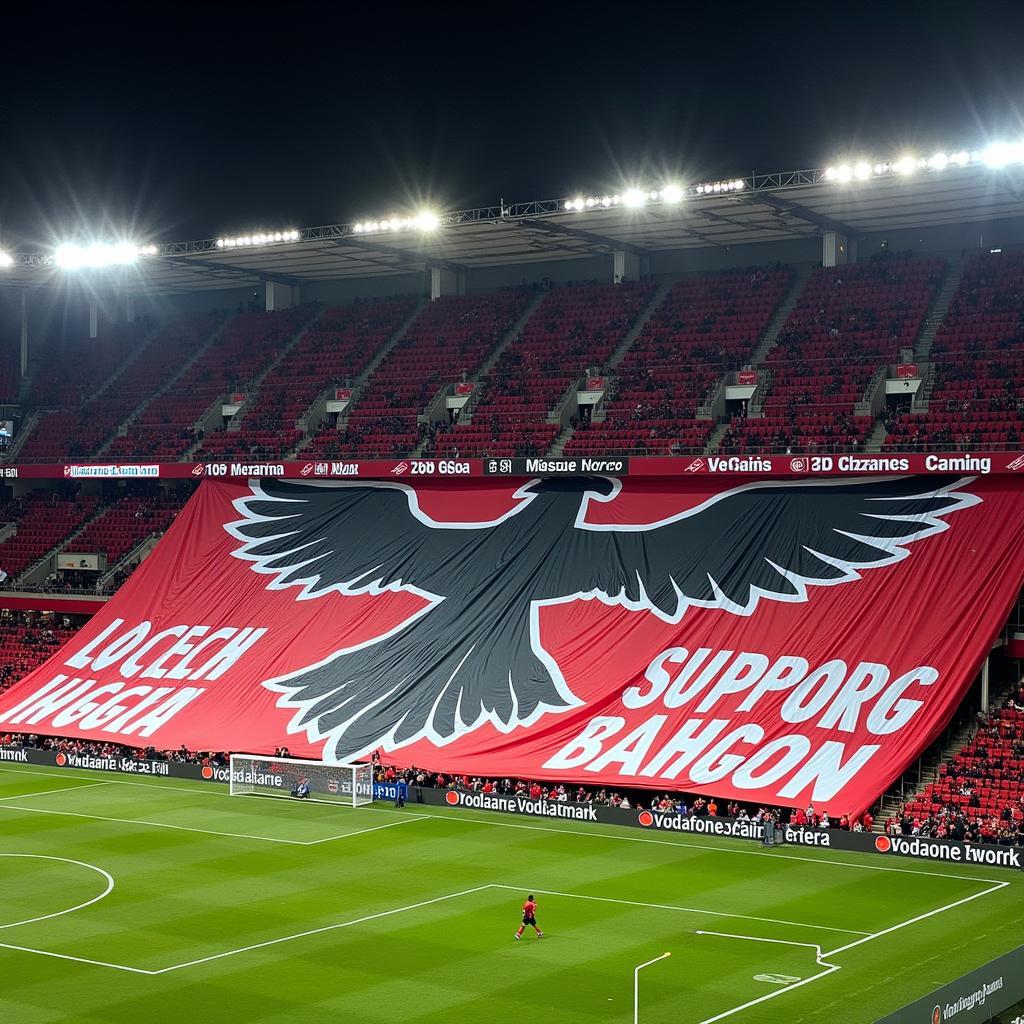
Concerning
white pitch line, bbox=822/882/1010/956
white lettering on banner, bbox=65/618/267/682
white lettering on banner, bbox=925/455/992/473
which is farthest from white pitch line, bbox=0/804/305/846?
white lettering on banner, bbox=925/455/992/473

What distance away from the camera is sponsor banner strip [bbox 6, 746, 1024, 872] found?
35.4 metres

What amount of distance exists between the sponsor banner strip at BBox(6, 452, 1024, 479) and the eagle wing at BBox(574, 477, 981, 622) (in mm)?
967

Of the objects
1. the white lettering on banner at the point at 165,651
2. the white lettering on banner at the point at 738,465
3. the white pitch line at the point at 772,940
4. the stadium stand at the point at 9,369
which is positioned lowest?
the white pitch line at the point at 772,940

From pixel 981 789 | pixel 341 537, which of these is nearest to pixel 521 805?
pixel 981 789

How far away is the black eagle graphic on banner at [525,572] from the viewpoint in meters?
45.6

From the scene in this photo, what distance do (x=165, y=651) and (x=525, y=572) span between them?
13.9 m

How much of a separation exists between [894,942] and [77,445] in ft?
161

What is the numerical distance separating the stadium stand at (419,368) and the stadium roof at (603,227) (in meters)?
2.50

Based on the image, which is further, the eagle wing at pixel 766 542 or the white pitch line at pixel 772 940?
the eagle wing at pixel 766 542

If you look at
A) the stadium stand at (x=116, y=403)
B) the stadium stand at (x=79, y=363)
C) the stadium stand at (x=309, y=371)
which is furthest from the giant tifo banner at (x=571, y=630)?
the stadium stand at (x=79, y=363)

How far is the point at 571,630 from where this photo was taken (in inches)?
1882

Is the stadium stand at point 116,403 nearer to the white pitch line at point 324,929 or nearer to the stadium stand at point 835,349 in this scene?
the stadium stand at point 835,349

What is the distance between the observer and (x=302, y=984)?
2531 cm

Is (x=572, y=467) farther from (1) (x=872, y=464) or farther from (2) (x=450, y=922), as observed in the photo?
(2) (x=450, y=922)
